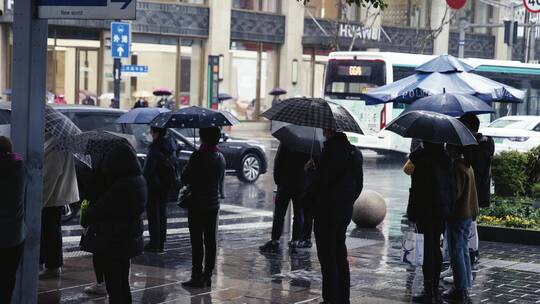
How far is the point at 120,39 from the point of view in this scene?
27.4 meters

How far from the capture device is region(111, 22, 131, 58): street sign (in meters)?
27.3

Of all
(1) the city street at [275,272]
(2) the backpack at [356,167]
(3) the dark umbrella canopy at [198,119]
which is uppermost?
(3) the dark umbrella canopy at [198,119]

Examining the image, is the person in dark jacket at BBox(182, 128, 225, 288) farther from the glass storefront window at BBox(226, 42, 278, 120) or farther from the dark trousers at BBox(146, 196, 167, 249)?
the glass storefront window at BBox(226, 42, 278, 120)

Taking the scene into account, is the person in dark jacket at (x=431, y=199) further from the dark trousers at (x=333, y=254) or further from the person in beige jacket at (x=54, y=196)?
the person in beige jacket at (x=54, y=196)

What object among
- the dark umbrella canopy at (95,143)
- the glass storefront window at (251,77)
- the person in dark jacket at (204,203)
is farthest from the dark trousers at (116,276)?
the glass storefront window at (251,77)

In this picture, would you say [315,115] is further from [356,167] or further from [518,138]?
[518,138]

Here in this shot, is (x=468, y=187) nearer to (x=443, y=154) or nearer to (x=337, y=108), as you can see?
(x=443, y=154)

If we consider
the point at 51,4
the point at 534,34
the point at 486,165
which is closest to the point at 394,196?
the point at 486,165

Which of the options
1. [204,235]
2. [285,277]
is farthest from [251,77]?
[204,235]

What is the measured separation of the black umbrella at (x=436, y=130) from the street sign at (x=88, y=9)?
11.4 feet

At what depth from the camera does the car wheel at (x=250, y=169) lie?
22.2 m

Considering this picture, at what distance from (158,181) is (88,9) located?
18.6 ft

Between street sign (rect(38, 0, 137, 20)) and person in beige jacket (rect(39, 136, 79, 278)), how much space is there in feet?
10.4

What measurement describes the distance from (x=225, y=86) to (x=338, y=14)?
7693 millimetres
